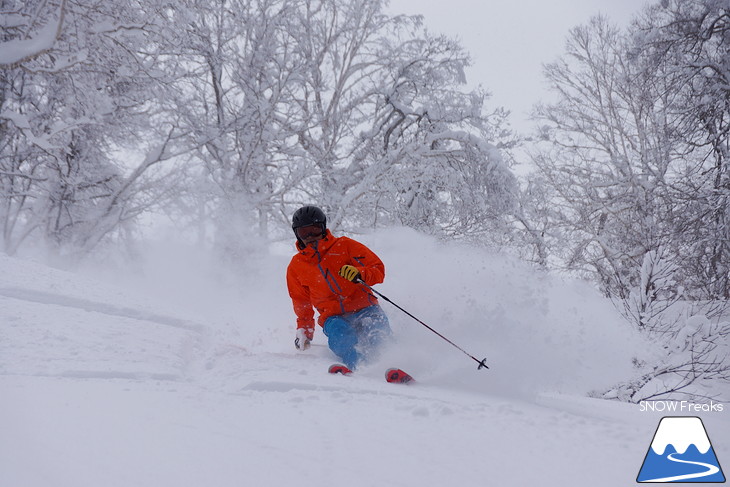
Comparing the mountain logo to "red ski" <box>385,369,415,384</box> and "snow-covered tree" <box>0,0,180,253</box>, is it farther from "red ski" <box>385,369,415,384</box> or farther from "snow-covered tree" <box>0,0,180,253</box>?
"snow-covered tree" <box>0,0,180,253</box>

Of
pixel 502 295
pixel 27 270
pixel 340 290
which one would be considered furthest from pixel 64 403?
pixel 27 270

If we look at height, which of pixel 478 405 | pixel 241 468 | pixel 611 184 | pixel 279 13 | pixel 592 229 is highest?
pixel 279 13

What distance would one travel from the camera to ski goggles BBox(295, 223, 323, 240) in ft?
13.8

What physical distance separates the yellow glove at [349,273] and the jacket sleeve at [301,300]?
0.79 m

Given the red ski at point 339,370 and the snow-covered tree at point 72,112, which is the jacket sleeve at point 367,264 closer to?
the red ski at point 339,370

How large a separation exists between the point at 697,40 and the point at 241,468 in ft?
26.8

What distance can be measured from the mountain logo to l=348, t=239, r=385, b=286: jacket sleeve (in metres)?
2.33

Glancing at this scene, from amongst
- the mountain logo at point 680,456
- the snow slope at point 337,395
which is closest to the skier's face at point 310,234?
the snow slope at point 337,395

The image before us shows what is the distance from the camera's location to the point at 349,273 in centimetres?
383

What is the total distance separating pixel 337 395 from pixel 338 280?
1.61m

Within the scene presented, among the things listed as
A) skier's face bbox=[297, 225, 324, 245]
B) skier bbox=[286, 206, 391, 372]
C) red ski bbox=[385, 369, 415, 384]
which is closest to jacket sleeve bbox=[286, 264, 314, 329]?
skier bbox=[286, 206, 391, 372]

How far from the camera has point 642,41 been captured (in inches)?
293

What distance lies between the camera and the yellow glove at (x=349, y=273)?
3812 mm

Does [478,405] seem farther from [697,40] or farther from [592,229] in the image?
[592,229]
